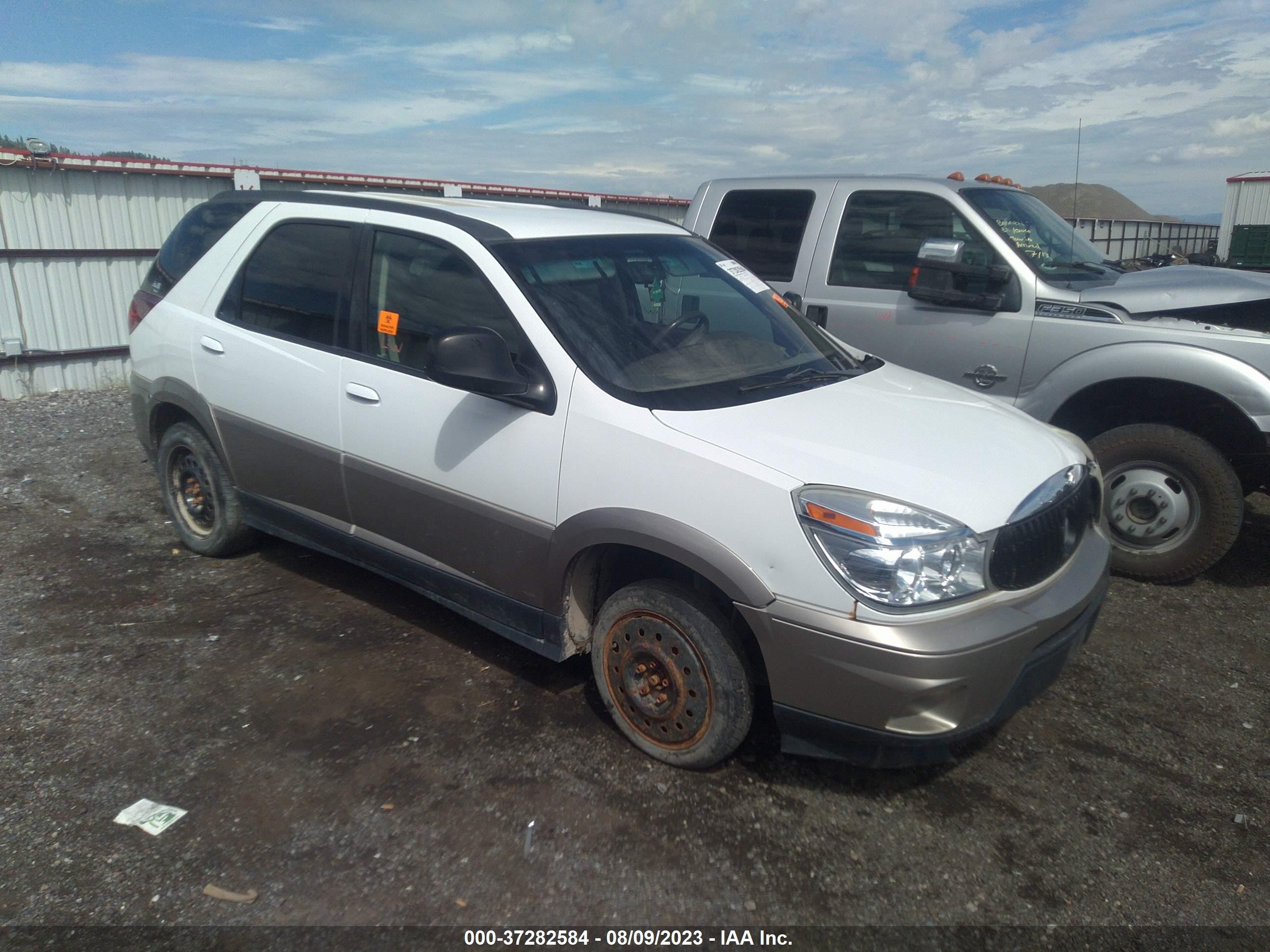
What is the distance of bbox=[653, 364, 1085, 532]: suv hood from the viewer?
9.43 feet

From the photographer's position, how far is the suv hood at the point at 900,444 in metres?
2.87

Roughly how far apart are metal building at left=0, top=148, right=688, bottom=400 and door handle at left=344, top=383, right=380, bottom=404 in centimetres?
669

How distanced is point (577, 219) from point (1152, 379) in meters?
3.07

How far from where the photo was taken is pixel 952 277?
5.30 meters

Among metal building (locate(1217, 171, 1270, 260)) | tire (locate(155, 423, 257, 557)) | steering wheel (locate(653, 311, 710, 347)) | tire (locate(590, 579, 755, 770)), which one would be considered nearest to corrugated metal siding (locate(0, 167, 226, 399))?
tire (locate(155, 423, 257, 557))

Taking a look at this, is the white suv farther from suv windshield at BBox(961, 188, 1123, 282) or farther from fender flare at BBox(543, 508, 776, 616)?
suv windshield at BBox(961, 188, 1123, 282)

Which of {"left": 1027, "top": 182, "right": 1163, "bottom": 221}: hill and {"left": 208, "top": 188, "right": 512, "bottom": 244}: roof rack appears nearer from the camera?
{"left": 208, "top": 188, "right": 512, "bottom": 244}: roof rack

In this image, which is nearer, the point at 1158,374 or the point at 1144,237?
the point at 1158,374

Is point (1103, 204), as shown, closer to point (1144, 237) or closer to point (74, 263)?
point (1144, 237)

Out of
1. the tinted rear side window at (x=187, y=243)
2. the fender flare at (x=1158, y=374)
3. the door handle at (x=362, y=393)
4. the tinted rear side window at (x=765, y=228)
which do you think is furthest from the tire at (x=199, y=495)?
the fender flare at (x=1158, y=374)

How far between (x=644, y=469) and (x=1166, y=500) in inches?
131

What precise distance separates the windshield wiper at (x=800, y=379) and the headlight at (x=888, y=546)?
0.80 meters

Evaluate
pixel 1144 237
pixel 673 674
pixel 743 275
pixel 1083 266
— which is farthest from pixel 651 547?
pixel 1144 237

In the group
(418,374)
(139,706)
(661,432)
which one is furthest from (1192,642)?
(139,706)
